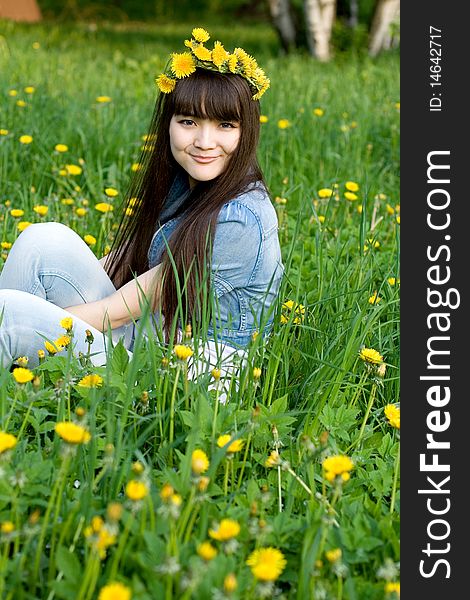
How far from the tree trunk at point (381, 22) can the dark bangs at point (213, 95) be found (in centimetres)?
667

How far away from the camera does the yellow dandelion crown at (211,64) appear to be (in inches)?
86.1

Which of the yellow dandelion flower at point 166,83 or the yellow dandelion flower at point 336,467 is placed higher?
the yellow dandelion flower at point 166,83

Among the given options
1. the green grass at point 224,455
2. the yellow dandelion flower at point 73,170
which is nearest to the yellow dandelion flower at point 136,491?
the green grass at point 224,455

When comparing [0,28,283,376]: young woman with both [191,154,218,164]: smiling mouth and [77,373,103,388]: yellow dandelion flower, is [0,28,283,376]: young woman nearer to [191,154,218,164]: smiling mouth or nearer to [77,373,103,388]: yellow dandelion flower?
[191,154,218,164]: smiling mouth

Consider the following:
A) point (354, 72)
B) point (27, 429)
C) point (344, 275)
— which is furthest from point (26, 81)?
point (27, 429)

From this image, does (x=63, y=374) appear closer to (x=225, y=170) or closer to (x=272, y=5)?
(x=225, y=170)

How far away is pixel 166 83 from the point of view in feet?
7.52

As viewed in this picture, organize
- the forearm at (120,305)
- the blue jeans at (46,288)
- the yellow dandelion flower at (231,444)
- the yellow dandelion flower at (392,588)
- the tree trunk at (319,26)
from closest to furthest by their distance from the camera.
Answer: the yellow dandelion flower at (392,588)
the yellow dandelion flower at (231,444)
the blue jeans at (46,288)
the forearm at (120,305)
the tree trunk at (319,26)

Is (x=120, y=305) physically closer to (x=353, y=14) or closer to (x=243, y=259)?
(x=243, y=259)

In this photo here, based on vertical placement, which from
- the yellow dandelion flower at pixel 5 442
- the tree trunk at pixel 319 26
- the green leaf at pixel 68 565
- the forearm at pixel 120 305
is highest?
the tree trunk at pixel 319 26

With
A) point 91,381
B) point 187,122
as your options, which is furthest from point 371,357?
point 187,122

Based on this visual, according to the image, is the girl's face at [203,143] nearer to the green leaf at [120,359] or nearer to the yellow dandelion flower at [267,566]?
the green leaf at [120,359]

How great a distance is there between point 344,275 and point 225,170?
0.44 m

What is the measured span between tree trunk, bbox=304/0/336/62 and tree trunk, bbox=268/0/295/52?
0.46 m
